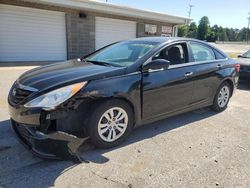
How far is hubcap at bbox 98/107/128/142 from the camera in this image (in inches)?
139

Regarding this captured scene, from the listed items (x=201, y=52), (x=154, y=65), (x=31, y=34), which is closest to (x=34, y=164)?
(x=154, y=65)

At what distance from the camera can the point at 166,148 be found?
3766mm

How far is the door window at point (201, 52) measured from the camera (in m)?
4.82

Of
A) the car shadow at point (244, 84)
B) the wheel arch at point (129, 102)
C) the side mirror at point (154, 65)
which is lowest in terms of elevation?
the car shadow at point (244, 84)

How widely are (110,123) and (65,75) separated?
0.88m

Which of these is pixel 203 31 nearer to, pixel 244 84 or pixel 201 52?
Answer: pixel 244 84

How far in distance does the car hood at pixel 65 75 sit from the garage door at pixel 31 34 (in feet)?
30.2

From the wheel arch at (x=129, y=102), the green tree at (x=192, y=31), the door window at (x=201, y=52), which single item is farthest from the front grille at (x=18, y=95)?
the green tree at (x=192, y=31)

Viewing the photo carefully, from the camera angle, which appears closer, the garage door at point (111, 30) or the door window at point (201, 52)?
the door window at point (201, 52)

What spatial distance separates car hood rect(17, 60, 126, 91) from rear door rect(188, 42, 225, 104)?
1.65 meters

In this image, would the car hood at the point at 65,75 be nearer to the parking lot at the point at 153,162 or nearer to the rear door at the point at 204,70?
the parking lot at the point at 153,162

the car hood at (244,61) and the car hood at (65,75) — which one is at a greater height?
the car hood at (65,75)

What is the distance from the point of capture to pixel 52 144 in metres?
2.98

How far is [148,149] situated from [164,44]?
5.67ft
